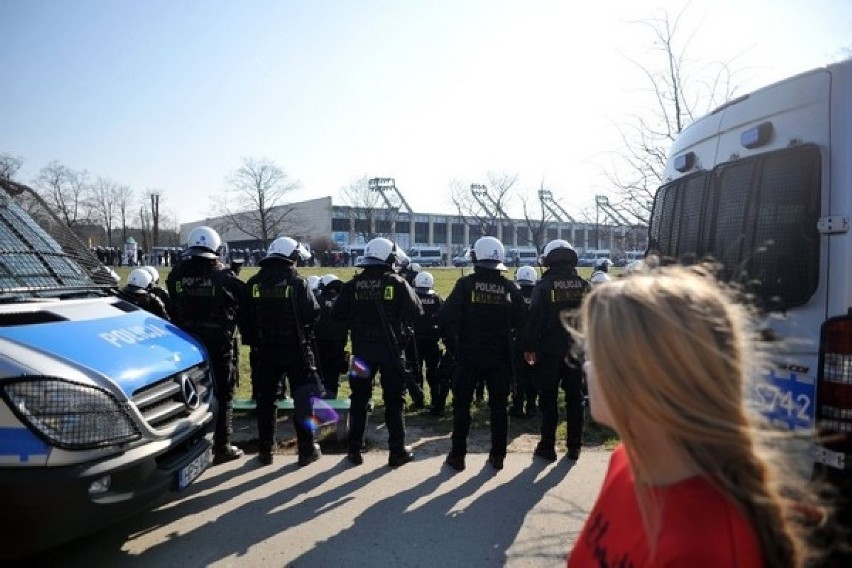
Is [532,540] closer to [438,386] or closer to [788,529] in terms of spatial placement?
[788,529]

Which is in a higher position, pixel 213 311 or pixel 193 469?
pixel 213 311

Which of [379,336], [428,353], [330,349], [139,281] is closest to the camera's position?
[379,336]

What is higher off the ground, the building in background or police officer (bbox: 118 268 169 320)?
the building in background

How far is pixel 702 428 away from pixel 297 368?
486 centimetres

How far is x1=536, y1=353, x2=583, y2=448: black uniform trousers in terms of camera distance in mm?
5441

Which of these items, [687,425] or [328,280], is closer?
[687,425]

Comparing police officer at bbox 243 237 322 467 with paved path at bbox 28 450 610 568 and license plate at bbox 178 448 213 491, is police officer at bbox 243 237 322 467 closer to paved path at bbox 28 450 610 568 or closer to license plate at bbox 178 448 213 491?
paved path at bbox 28 450 610 568

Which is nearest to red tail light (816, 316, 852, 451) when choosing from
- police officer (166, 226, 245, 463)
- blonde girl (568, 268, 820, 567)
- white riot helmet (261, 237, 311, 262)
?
blonde girl (568, 268, 820, 567)

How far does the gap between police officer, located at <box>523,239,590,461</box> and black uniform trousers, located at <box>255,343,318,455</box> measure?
225 centimetres

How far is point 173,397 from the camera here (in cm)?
364

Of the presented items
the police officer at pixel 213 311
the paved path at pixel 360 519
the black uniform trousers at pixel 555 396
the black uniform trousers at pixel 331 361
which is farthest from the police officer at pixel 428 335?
the police officer at pixel 213 311

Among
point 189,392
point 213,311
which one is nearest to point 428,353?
point 213,311

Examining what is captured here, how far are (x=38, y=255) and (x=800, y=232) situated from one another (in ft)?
16.3

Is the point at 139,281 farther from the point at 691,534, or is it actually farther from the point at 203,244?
the point at 691,534
